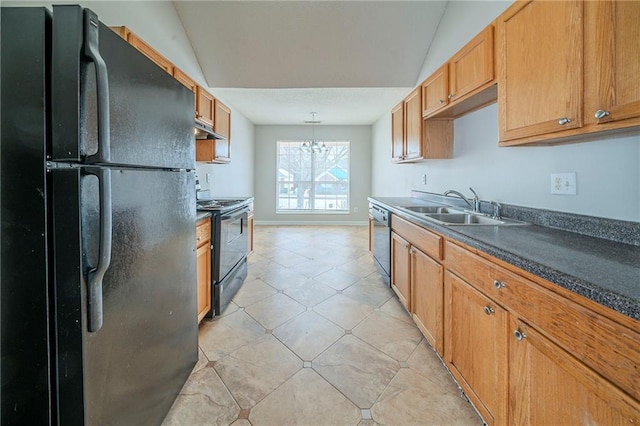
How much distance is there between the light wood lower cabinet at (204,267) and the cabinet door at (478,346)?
66.2 inches

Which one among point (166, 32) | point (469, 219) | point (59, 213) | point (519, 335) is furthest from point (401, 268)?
point (166, 32)

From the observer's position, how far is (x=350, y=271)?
141 inches

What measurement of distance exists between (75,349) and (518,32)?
7.49 ft

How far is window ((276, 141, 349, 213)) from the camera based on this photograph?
7168 mm

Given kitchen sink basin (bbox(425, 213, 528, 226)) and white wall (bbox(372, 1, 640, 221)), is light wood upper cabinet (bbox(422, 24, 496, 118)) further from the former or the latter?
kitchen sink basin (bbox(425, 213, 528, 226))

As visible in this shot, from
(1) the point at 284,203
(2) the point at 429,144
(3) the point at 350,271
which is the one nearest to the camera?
(2) the point at 429,144

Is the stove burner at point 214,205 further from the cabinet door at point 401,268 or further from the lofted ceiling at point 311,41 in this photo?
the lofted ceiling at point 311,41

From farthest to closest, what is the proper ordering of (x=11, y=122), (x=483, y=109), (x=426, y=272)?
(x=483, y=109)
(x=426, y=272)
(x=11, y=122)

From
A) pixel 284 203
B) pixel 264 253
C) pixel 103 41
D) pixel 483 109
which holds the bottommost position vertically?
pixel 264 253

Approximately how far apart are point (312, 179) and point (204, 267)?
5.26 metres

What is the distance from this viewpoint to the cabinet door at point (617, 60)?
95 centimetres

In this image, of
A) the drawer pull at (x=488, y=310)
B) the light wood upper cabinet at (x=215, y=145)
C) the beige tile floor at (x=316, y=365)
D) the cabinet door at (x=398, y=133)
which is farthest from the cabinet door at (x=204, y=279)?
the cabinet door at (x=398, y=133)

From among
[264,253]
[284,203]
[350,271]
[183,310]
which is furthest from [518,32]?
[284,203]

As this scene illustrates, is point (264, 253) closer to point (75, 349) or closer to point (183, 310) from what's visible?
point (183, 310)
